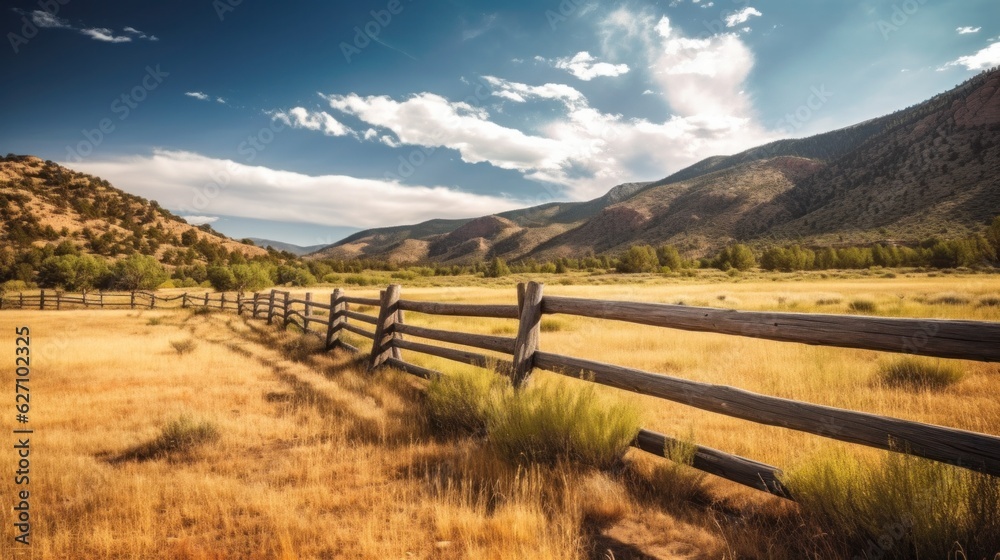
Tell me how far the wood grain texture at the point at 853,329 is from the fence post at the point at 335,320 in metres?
8.87

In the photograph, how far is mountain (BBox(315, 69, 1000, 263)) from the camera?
6462 cm

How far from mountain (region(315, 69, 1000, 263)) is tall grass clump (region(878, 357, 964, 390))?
73.2 metres

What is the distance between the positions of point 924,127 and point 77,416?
115705 mm

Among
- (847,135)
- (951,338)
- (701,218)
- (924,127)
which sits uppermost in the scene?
(847,135)

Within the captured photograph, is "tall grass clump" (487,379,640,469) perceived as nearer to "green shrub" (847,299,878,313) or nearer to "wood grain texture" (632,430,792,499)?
"wood grain texture" (632,430,792,499)

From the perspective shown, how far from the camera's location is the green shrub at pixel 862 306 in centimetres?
1498

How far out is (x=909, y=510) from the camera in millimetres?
2119

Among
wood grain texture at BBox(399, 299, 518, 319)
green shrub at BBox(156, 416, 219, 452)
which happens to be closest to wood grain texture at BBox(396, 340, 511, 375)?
wood grain texture at BBox(399, 299, 518, 319)

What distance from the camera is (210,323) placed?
19.6 metres

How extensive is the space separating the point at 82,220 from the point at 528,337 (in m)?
→ 102

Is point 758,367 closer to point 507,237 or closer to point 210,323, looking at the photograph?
point 210,323

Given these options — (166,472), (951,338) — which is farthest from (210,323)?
(951,338)

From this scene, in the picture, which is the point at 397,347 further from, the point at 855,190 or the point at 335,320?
the point at 855,190

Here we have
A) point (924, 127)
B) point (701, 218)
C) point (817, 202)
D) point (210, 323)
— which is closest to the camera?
point (210, 323)
